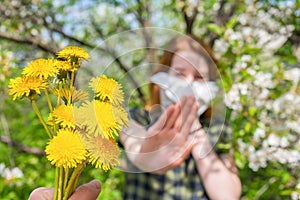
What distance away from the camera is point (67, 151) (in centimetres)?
55

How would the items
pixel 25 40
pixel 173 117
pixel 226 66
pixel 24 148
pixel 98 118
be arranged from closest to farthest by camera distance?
pixel 98 118
pixel 173 117
pixel 226 66
pixel 24 148
pixel 25 40

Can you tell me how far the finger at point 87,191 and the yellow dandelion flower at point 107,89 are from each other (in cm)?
12

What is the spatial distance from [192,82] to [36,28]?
5.39 feet

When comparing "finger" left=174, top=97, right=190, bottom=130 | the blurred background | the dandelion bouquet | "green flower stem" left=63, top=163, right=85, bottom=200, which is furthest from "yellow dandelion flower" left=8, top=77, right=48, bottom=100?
the blurred background

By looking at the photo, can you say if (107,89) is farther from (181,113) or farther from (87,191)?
(181,113)

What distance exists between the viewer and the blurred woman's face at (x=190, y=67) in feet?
3.12

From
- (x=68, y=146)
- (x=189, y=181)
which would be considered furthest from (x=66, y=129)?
(x=189, y=181)

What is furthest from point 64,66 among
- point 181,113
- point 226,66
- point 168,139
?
point 226,66

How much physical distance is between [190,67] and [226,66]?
0.95 meters

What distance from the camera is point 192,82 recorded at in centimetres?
102

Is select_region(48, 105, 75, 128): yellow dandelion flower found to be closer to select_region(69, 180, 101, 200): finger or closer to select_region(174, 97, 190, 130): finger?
select_region(69, 180, 101, 200): finger

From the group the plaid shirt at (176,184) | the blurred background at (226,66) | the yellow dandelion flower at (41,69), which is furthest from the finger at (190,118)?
the blurred background at (226,66)

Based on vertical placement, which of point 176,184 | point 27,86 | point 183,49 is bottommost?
point 176,184

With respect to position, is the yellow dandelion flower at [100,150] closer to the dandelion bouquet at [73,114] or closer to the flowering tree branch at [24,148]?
the dandelion bouquet at [73,114]
